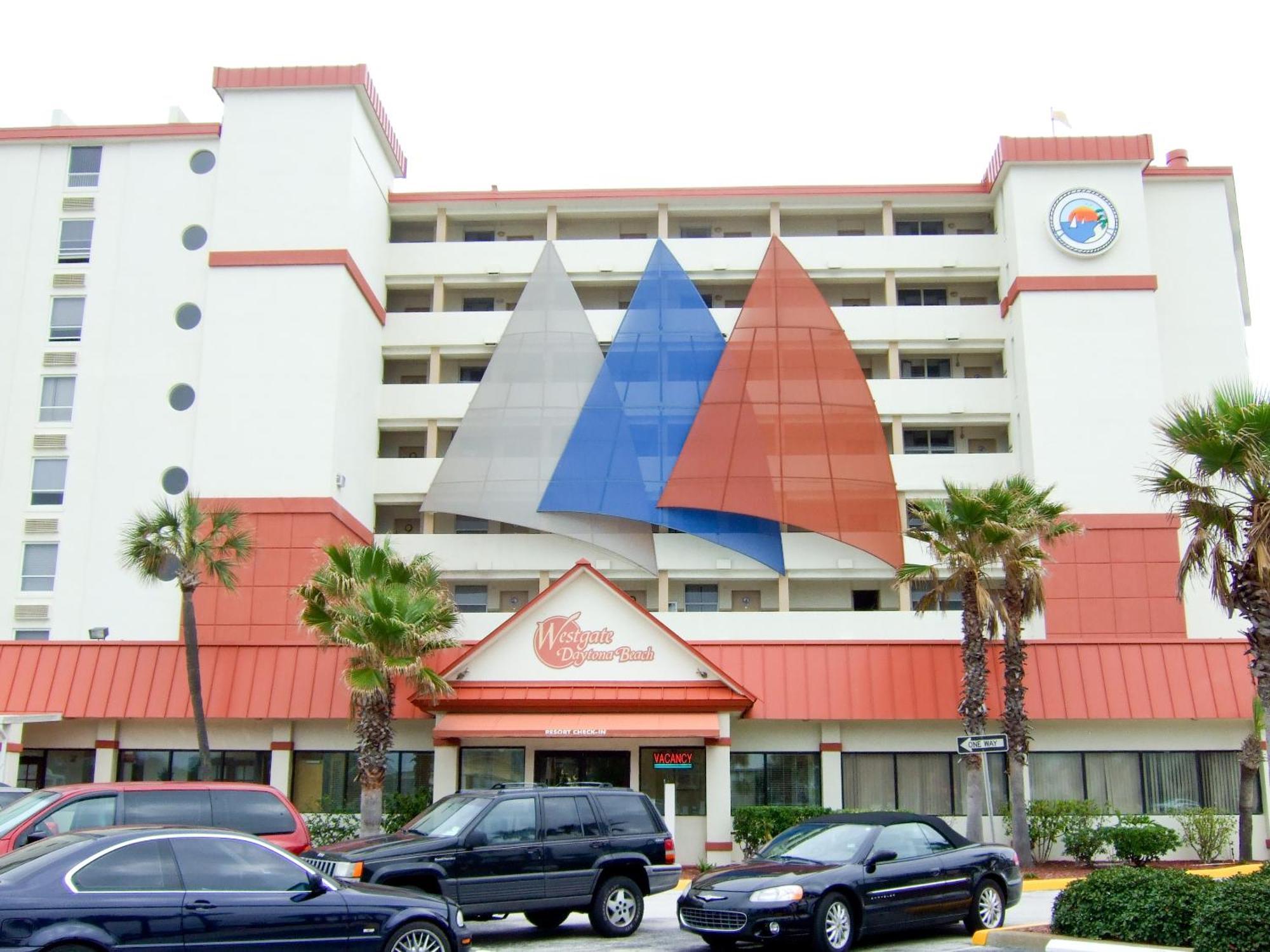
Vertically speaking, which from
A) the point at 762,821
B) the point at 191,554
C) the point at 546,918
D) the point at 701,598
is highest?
the point at 701,598

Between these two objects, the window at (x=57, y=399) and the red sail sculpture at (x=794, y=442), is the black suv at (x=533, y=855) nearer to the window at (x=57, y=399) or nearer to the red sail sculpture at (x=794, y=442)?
the red sail sculpture at (x=794, y=442)

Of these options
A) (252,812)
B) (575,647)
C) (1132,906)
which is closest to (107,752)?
(575,647)

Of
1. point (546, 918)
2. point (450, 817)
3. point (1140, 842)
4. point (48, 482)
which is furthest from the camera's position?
point (48, 482)

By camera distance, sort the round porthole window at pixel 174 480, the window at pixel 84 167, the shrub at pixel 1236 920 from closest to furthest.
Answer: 1. the shrub at pixel 1236 920
2. the round porthole window at pixel 174 480
3. the window at pixel 84 167

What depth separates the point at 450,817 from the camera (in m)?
16.8

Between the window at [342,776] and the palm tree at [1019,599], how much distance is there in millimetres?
13202

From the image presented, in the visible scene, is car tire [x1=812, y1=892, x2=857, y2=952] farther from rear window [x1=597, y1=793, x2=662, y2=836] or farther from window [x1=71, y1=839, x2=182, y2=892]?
window [x1=71, y1=839, x2=182, y2=892]

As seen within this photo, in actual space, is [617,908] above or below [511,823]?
below

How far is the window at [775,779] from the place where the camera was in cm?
2986

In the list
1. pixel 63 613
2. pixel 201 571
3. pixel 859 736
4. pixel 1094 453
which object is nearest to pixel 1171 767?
pixel 859 736

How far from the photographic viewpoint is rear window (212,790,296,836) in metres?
16.9

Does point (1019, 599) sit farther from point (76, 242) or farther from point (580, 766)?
point (76, 242)

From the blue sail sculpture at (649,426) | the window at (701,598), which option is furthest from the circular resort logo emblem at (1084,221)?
the window at (701,598)

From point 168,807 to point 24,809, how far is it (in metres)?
1.67
